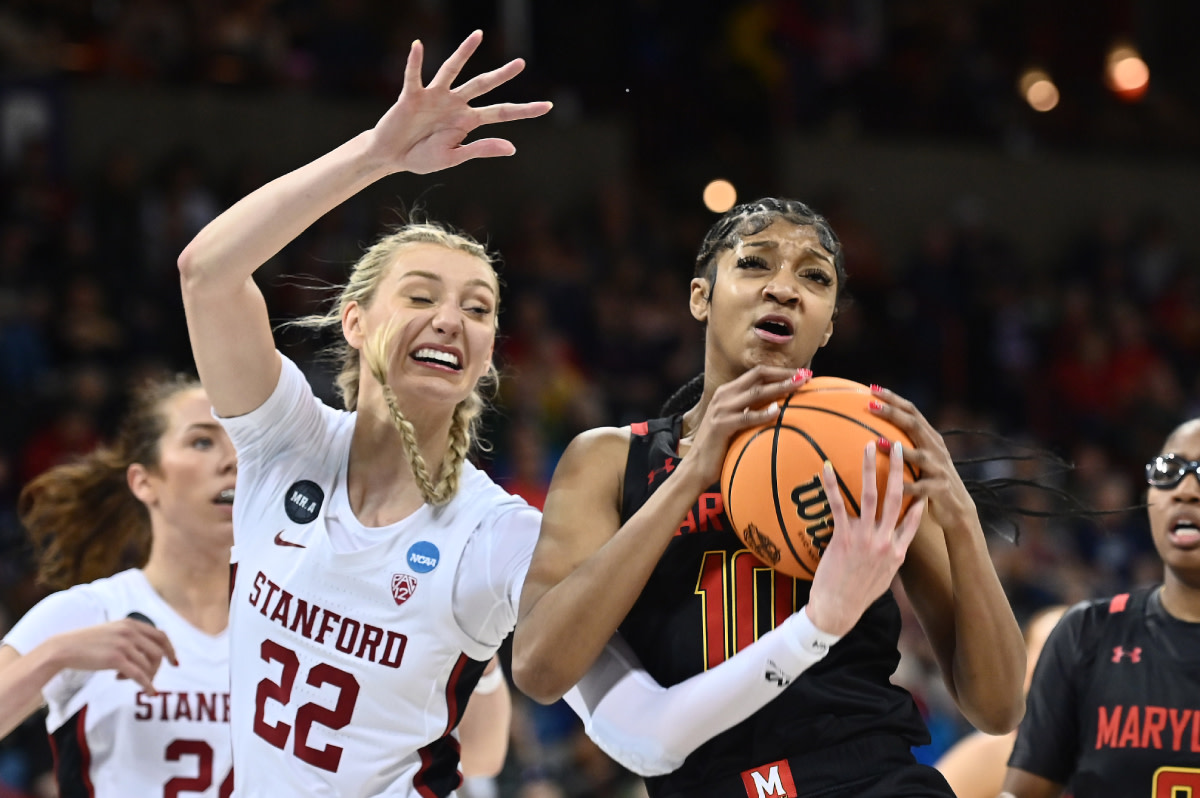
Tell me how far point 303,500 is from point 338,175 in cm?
90

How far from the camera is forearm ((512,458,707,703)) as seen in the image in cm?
293

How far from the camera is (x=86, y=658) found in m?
3.78

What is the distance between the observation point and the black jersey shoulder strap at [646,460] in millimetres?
3275

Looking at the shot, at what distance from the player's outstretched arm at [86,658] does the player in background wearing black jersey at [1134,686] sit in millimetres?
2341

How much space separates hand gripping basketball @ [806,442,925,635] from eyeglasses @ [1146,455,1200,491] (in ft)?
4.56

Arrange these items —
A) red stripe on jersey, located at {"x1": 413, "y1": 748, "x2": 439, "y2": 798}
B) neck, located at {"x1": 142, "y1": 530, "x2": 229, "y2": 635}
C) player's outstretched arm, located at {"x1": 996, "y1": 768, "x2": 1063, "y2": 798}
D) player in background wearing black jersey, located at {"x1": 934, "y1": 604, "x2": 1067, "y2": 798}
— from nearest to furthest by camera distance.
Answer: red stripe on jersey, located at {"x1": 413, "y1": 748, "x2": 439, "y2": 798} → player's outstretched arm, located at {"x1": 996, "y1": 768, "x2": 1063, "y2": 798} → neck, located at {"x1": 142, "y1": 530, "x2": 229, "y2": 635} → player in background wearing black jersey, located at {"x1": 934, "y1": 604, "x2": 1067, "y2": 798}

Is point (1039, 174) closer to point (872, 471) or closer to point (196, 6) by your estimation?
point (196, 6)

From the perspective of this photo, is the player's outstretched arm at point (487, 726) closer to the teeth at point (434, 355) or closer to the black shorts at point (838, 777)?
the teeth at point (434, 355)

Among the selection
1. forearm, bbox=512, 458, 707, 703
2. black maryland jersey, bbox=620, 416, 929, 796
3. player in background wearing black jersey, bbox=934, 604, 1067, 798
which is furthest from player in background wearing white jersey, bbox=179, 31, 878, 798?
player in background wearing black jersey, bbox=934, 604, 1067, 798

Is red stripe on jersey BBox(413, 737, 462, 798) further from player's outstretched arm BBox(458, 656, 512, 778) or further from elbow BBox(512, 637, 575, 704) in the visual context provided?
elbow BBox(512, 637, 575, 704)

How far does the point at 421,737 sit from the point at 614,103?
10.2 metres

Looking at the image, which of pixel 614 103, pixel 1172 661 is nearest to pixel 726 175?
pixel 614 103

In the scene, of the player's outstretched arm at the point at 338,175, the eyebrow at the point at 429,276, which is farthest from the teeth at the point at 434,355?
the player's outstretched arm at the point at 338,175

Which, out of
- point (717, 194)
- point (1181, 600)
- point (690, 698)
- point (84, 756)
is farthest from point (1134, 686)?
point (717, 194)
